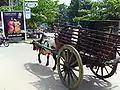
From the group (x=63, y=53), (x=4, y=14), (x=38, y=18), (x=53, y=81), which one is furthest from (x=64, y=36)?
(x=38, y=18)

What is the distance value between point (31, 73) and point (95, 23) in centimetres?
283

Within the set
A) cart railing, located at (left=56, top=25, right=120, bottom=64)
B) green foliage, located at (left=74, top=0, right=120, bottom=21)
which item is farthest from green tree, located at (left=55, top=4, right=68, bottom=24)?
cart railing, located at (left=56, top=25, right=120, bottom=64)

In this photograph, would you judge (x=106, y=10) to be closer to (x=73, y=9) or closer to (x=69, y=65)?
(x=69, y=65)

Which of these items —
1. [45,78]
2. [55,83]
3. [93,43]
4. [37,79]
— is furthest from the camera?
[45,78]

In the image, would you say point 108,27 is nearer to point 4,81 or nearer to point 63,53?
point 63,53

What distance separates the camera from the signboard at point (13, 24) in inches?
814

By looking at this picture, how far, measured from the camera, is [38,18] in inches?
1099

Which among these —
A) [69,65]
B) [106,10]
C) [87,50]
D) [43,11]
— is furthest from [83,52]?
[43,11]

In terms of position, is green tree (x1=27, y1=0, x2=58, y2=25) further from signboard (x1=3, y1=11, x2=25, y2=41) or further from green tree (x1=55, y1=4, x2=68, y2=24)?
green tree (x1=55, y1=4, x2=68, y2=24)

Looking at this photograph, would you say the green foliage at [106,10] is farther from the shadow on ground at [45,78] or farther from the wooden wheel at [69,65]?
the wooden wheel at [69,65]

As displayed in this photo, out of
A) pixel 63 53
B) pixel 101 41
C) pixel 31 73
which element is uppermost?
pixel 101 41

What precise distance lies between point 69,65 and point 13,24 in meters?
14.8

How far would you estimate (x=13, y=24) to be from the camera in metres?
20.7

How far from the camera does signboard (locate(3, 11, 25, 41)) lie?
2069 centimetres
